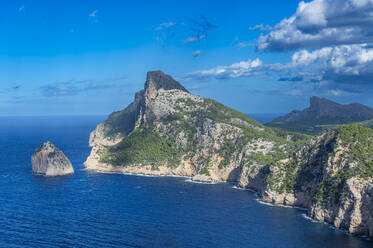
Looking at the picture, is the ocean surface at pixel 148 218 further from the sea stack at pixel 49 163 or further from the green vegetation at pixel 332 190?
the sea stack at pixel 49 163

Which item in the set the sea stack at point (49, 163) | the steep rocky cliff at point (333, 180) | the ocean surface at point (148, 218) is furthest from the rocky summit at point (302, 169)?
the sea stack at point (49, 163)

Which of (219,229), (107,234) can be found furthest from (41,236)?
(219,229)

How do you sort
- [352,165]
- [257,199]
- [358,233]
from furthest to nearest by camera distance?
1. [257,199]
2. [352,165]
3. [358,233]

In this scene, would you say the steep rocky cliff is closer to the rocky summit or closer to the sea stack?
the rocky summit

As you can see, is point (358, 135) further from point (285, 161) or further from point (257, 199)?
point (257, 199)

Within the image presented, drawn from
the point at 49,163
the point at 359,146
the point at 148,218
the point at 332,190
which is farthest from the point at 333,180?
the point at 49,163

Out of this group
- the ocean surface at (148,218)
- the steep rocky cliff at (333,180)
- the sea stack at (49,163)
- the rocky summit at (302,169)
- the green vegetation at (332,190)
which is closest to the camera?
the ocean surface at (148,218)
